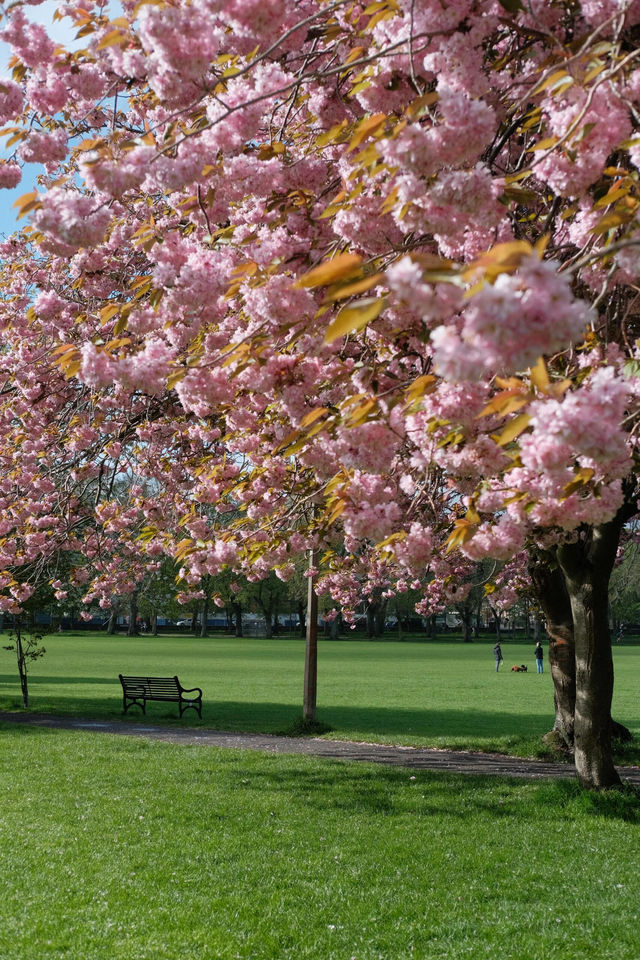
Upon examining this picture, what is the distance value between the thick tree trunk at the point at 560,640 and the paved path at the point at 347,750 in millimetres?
987

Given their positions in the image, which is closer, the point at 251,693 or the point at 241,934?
the point at 241,934

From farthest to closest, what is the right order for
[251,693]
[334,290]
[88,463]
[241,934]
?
1. [251,693]
2. [88,463]
3. [241,934]
4. [334,290]

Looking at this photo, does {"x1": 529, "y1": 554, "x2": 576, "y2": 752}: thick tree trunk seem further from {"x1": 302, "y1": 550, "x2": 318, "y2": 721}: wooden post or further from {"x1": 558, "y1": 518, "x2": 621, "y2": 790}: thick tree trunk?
{"x1": 302, "y1": 550, "x2": 318, "y2": 721}: wooden post

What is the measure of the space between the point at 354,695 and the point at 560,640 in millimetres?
11473

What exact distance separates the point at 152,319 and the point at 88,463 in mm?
5706

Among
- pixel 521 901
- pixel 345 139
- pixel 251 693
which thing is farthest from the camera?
pixel 251 693

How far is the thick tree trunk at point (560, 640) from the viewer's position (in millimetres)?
12453

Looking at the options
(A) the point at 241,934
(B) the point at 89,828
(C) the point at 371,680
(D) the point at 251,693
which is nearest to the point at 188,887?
(A) the point at 241,934

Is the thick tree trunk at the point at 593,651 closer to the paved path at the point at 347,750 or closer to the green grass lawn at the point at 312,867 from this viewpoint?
the green grass lawn at the point at 312,867

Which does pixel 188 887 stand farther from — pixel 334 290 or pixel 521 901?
pixel 334 290

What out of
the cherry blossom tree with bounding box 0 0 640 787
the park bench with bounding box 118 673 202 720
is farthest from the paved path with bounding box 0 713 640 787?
the cherry blossom tree with bounding box 0 0 640 787

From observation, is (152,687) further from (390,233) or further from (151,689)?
(390,233)

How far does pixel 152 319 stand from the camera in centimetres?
406

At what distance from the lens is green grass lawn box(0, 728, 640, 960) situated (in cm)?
508
